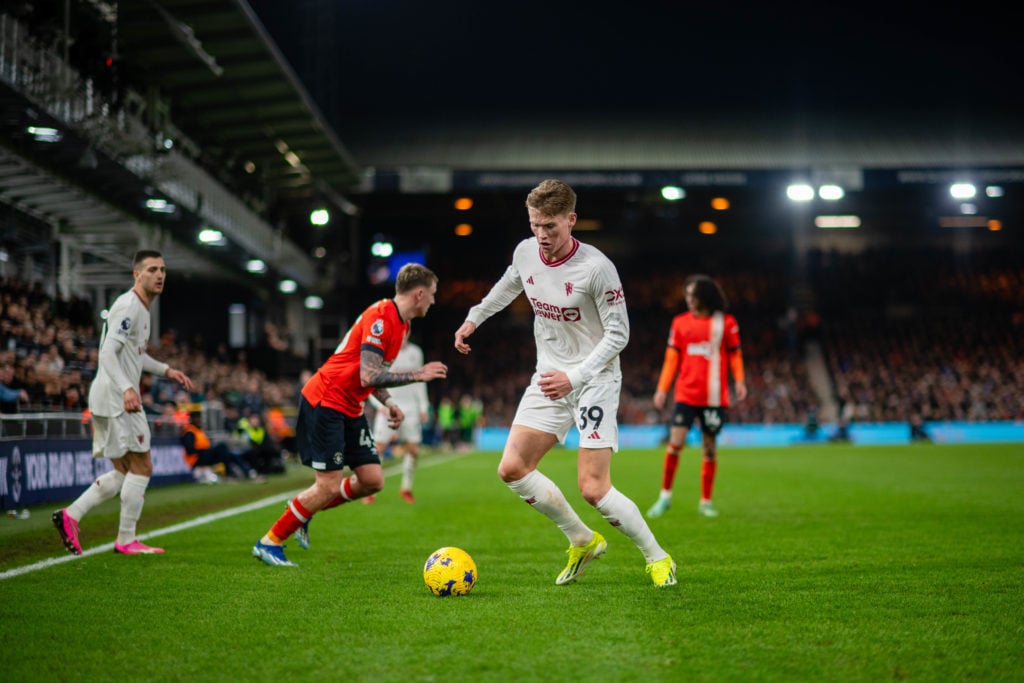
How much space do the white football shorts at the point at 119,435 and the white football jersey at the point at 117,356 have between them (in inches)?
3.0

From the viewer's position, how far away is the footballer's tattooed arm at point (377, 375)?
6.61m

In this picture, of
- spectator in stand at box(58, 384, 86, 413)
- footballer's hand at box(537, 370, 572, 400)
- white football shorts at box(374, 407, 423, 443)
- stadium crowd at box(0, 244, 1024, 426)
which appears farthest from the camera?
stadium crowd at box(0, 244, 1024, 426)

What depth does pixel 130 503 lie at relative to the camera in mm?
7684

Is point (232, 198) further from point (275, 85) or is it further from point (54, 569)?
point (54, 569)

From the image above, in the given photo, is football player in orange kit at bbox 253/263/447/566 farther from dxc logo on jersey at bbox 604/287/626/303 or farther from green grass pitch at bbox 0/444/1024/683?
dxc logo on jersey at bbox 604/287/626/303

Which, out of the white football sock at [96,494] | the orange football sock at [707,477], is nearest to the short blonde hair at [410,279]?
the white football sock at [96,494]

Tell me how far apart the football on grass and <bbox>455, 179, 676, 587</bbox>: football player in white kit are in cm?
52

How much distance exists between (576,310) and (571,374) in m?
0.43

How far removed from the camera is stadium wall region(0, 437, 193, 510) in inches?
413

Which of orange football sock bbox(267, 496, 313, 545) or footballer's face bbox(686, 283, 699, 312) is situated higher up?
footballer's face bbox(686, 283, 699, 312)

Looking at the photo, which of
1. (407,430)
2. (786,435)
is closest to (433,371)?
(407,430)

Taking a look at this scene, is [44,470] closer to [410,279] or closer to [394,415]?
[394,415]

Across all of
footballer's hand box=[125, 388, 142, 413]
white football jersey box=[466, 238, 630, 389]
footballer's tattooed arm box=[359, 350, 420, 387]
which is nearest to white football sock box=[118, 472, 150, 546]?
footballer's hand box=[125, 388, 142, 413]

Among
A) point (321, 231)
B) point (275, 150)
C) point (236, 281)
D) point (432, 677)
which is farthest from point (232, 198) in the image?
point (432, 677)
